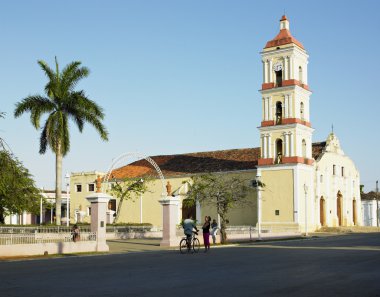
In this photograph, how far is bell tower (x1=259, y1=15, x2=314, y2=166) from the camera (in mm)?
58219

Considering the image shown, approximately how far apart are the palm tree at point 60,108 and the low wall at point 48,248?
46.8ft

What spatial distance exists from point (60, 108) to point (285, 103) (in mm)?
24271

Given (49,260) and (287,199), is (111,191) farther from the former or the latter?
(49,260)

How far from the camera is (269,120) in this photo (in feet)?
196

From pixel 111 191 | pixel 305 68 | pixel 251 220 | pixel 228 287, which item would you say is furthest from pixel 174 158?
pixel 228 287

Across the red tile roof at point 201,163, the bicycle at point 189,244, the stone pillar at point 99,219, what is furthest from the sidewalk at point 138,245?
the red tile roof at point 201,163

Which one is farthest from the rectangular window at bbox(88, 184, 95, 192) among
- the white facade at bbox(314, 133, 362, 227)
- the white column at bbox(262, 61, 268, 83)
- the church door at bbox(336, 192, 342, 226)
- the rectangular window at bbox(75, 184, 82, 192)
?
the church door at bbox(336, 192, 342, 226)

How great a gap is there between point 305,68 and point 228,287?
49989 mm

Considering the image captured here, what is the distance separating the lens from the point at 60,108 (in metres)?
42.5

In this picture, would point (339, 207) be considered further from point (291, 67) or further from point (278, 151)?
point (291, 67)

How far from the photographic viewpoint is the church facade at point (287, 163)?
2282 inches

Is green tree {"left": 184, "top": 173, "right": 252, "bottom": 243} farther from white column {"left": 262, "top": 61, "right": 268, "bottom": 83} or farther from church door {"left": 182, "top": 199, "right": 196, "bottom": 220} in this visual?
church door {"left": 182, "top": 199, "right": 196, "bottom": 220}

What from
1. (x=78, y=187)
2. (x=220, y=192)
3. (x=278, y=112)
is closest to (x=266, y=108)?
(x=278, y=112)

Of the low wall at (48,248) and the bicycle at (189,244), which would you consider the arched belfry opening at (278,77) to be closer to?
the bicycle at (189,244)
